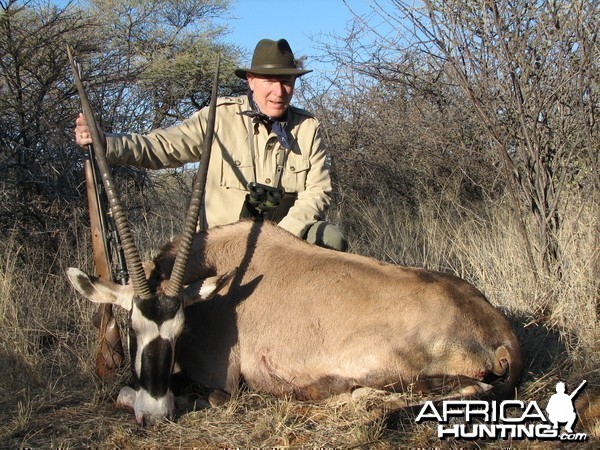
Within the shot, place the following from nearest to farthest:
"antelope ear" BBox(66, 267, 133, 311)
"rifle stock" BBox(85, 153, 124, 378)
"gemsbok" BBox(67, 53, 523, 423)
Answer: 1. "gemsbok" BBox(67, 53, 523, 423)
2. "antelope ear" BBox(66, 267, 133, 311)
3. "rifle stock" BBox(85, 153, 124, 378)

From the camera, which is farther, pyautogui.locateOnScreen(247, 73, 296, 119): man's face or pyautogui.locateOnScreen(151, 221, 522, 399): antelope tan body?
pyautogui.locateOnScreen(247, 73, 296, 119): man's face

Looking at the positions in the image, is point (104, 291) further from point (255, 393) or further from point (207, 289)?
point (255, 393)

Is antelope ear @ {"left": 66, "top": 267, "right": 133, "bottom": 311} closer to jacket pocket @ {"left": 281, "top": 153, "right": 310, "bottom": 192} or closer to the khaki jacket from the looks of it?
the khaki jacket

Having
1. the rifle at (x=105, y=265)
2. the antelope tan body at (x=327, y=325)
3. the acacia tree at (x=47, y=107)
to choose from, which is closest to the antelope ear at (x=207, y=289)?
the antelope tan body at (x=327, y=325)

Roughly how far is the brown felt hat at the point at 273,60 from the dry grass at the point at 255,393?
2.20 metres

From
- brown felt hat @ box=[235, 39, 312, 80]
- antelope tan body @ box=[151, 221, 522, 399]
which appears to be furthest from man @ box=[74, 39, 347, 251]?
antelope tan body @ box=[151, 221, 522, 399]

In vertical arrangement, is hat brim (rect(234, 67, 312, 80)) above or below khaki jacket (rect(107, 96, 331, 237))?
above

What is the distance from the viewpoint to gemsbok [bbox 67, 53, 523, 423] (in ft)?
11.1

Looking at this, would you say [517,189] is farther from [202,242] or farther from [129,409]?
[129,409]

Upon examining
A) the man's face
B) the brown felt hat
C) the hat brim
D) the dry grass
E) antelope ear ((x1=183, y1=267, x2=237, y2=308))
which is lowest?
the dry grass

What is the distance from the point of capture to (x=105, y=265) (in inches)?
164

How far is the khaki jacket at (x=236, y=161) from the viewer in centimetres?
461

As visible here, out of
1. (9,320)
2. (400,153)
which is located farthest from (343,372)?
(400,153)

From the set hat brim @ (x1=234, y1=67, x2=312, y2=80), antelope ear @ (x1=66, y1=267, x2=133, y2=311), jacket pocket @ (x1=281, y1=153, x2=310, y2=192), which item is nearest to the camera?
antelope ear @ (x1=66, y1=267, x2=133, y2=311)
